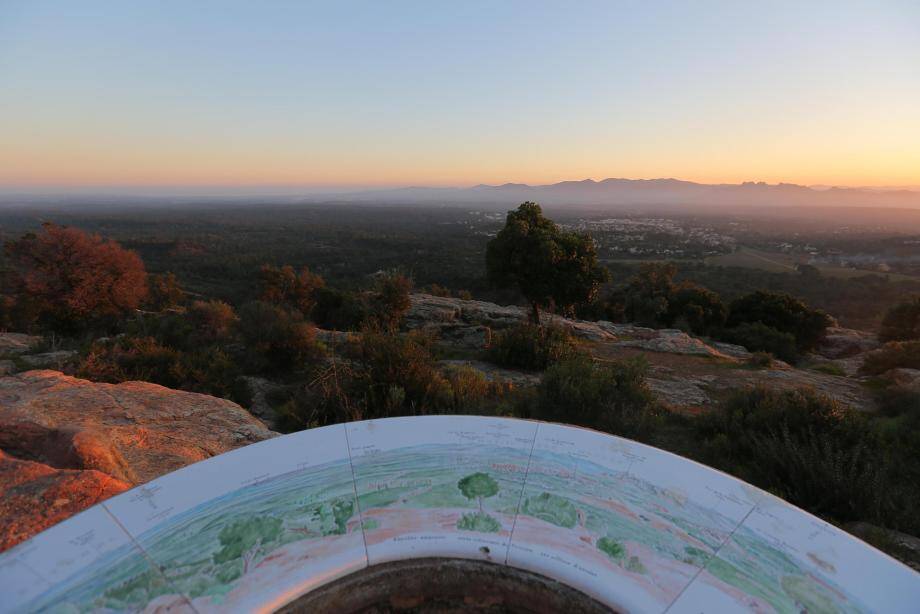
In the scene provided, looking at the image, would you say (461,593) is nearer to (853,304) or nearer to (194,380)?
(194,380)

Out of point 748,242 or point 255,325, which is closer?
point 255,325

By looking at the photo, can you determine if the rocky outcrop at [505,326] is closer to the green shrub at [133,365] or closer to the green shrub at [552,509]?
the green shrub at [133,365]

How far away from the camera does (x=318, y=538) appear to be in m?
2.04

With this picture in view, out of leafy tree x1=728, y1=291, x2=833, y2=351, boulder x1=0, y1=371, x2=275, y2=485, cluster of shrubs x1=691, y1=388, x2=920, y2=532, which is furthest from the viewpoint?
leafy tree x1=728, y1=291, x2=833, y2=351

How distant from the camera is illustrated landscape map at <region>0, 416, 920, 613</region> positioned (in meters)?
1.77

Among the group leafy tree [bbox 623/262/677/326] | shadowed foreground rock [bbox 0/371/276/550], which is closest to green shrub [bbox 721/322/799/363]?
leafy tree [bbox 623/262/677/326]

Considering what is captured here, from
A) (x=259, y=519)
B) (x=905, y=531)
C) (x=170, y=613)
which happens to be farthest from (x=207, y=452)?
(x=905, y=531)

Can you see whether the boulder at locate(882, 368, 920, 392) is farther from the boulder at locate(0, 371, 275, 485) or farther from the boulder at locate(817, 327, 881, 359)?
the boulder at locate(0, 371, 275, 485)

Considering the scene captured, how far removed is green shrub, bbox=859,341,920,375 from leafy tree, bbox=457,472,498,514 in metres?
14.4

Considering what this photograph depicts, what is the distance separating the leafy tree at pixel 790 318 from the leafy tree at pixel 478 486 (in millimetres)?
20813

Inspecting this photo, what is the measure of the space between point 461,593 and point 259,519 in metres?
1.07

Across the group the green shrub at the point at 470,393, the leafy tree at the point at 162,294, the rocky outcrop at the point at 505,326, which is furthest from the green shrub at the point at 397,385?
the leafy tree at the point at 162,294

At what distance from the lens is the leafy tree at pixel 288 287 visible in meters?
21.8

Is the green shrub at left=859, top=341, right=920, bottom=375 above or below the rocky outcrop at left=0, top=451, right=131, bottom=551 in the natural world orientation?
below
